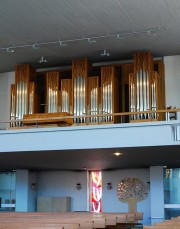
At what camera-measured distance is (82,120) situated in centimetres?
1304

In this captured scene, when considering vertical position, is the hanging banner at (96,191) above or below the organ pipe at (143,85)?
below

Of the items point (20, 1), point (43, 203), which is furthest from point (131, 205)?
point (20, 1)

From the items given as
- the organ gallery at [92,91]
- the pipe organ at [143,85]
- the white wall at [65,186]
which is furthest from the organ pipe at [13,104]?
the pipe organ at [143,85]

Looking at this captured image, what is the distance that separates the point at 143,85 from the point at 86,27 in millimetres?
2297

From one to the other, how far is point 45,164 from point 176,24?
492 centimetres

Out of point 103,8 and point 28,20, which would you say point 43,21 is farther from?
point 103,8

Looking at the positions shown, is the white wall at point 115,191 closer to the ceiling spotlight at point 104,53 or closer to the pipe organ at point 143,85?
the pipe organ at point 143,85

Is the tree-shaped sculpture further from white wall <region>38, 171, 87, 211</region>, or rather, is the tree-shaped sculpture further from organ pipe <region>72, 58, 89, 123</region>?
organ pipe <region>72, 58, 89, 123</region>

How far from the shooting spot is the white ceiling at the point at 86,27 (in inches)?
428

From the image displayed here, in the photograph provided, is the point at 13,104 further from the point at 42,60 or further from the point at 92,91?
the point at 92,91

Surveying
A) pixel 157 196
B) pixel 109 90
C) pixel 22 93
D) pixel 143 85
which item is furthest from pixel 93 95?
pixel 157 196

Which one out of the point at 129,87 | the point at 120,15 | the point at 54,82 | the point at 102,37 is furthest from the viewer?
the point at 54,82

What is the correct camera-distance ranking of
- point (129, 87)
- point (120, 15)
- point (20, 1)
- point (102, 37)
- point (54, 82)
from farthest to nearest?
point (54, 82) < point (129, 87) < point (102, 37) < point (120, 15) < point (20, 1)

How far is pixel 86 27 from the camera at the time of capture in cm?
1202
